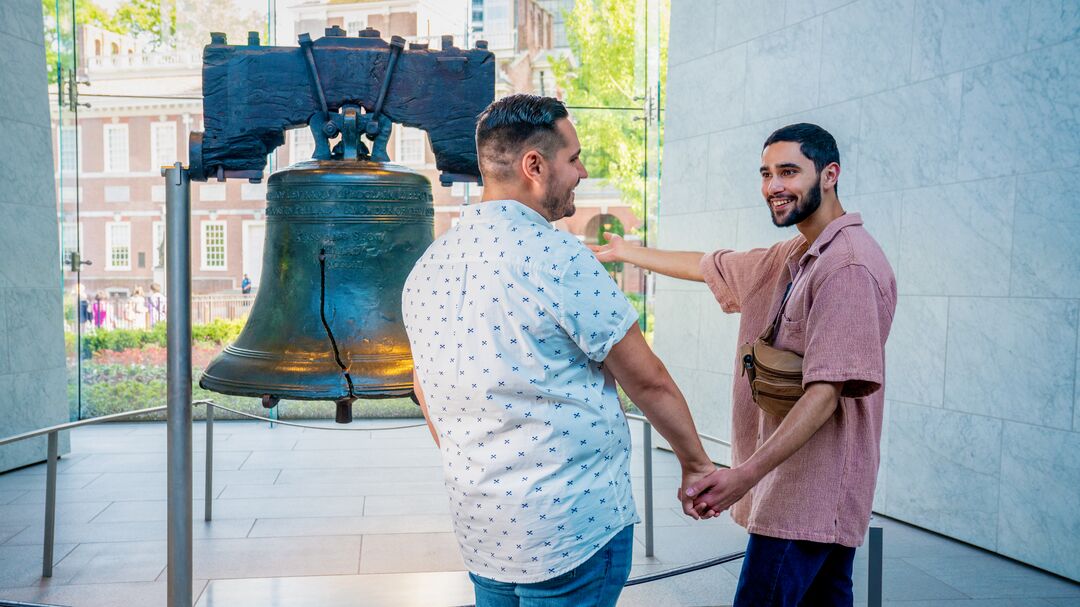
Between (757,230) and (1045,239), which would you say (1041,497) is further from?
(757,230)

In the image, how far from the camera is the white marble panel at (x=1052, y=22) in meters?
4.54

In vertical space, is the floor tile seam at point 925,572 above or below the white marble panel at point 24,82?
below

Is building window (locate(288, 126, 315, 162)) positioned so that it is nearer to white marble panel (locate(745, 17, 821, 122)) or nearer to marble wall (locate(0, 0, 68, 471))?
marble wall (locate(0, 0, 68, 471))

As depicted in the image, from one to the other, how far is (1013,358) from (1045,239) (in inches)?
23.8

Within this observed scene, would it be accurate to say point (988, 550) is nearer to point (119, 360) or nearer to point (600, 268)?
point (600, 268)

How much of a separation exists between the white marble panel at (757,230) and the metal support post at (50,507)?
4.36 meters

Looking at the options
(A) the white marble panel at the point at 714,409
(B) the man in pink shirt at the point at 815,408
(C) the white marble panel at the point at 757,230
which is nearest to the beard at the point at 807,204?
(B) the man in pink shirt at the point at 815,408

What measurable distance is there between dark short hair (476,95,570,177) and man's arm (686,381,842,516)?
0.86 meters

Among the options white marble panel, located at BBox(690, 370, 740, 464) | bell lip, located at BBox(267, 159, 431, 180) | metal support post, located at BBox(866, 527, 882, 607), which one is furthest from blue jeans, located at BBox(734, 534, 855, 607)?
white marble panel, located at BBox(690, 370, 740, 464)

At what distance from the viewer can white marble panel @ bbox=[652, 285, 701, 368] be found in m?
7.36

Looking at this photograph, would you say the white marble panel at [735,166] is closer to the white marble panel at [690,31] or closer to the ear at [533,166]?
the white marble panel at [690,31]

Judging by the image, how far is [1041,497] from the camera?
15.5 ft

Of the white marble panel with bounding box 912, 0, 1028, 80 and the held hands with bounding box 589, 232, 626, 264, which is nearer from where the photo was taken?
the held hands with bounding box 589, 232, 626, 264

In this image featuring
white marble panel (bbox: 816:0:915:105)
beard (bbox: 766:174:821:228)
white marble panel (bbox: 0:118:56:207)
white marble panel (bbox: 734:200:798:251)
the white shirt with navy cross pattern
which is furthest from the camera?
white marble panel (bbox: 0:118:56:207)
